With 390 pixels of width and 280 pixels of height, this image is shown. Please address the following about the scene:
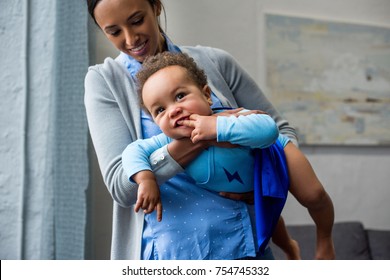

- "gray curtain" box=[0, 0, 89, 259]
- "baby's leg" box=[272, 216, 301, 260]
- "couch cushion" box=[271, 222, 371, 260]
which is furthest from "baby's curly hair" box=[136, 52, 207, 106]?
"couch cushion" box=[271, 222, 371, 260]

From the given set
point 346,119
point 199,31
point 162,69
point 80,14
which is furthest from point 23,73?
point 346,119

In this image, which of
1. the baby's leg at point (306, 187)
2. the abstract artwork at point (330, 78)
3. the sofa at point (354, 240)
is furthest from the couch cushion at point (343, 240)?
the baby's leg at point (306, 187)

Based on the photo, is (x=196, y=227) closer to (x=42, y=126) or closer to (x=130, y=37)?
(x=130, y=37)

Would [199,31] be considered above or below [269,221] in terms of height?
above

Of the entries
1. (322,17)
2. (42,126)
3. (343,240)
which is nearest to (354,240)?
(343,240)

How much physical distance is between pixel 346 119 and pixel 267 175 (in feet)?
7.04

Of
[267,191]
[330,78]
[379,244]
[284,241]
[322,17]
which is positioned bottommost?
[379,244]

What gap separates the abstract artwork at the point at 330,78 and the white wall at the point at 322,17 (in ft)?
0.17

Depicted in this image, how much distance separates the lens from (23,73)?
177 cm

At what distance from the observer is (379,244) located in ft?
8.13

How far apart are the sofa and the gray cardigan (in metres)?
1.63

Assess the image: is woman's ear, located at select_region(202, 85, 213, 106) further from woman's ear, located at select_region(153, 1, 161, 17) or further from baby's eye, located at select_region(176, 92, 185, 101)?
woman's ear, located at select_region(153, 1, 161, 17)

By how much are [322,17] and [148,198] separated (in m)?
2.26
